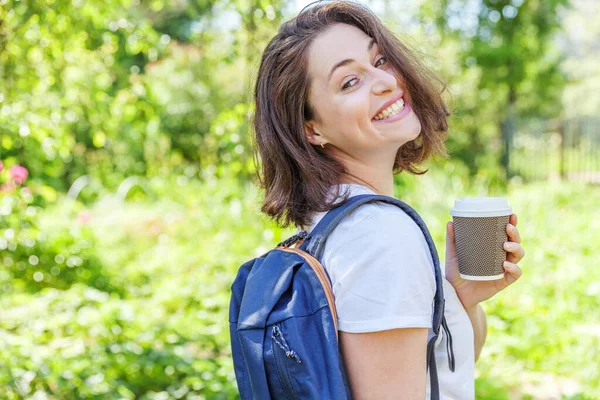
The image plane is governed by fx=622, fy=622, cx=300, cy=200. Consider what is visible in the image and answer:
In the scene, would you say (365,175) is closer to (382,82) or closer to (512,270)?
(382,82)

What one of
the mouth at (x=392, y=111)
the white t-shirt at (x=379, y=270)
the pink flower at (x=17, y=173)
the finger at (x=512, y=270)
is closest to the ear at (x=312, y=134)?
the mouth at (x=392, y=111)

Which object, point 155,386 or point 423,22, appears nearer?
point 155,386

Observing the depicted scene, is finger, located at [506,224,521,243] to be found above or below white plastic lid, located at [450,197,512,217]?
below

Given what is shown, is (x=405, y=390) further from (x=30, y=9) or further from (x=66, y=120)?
(x=66, y=120)

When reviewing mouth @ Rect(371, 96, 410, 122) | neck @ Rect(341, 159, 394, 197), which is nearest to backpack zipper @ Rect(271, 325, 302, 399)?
neck @ Rect(341, 159, 394, 197)

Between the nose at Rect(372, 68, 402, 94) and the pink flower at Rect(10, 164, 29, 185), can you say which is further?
the pink flower at Rect(10, 164, 29, 185)

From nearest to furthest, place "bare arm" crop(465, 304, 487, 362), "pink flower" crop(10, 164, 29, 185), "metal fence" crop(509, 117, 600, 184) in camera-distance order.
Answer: "bare arm" crop(465, 304, 487, 362) < "pink flower" crop(10, 164, 29, 185) < "metal fence" crop(509, 117, 600, 184)

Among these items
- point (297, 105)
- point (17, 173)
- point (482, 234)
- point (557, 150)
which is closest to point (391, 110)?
point (297, 105)

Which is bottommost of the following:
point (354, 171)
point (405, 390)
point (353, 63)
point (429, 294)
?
point (405, 390)

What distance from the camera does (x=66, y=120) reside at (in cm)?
365

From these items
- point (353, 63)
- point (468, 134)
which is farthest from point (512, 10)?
point (353, 63)

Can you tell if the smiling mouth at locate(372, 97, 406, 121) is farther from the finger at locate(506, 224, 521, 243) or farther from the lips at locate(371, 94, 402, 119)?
the finger at locate(506, 224, 521, 243)

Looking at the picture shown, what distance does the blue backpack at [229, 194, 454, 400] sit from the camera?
1.13m

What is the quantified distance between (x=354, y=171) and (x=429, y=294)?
0.37m
